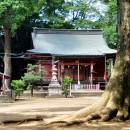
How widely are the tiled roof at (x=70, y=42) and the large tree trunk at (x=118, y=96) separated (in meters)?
23.0

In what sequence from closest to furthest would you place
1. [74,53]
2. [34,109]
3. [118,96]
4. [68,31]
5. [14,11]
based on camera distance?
[118,96]
[34,109]
[14,11]
[74,53]
[68,31]

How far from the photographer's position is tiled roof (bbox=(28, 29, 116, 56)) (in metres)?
32.2

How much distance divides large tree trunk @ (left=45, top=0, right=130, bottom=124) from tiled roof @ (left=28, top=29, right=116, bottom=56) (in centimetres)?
2299

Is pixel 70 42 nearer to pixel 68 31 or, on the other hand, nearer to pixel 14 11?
pixel 68 31

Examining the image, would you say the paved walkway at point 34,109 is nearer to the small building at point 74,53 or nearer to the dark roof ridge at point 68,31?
the small building at point 74,53

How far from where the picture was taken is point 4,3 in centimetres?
2766

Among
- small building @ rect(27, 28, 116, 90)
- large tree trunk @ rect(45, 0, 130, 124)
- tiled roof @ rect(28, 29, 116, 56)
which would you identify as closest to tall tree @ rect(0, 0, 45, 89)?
small building @ rect(27, 28, 116, 90)

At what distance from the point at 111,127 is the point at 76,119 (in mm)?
905

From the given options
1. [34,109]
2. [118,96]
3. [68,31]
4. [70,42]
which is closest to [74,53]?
[70,42]

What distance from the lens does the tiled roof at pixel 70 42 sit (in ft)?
105

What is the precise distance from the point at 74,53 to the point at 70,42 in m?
4.61

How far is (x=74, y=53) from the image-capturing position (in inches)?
1246

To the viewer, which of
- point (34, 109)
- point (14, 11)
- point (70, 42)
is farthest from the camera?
point (70, 42)

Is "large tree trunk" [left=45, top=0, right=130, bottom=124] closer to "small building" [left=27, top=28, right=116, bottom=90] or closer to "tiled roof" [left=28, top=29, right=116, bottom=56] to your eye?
"small building" [left=27, top=28, right=116, bottom=90]
